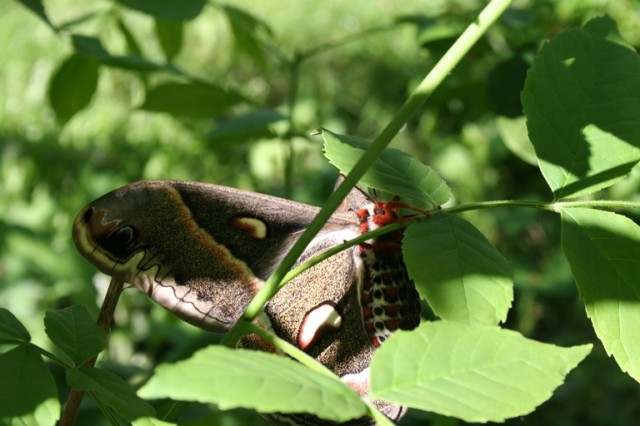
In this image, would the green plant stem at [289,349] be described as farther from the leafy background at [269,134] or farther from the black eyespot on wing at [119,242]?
the leafy background at [269,134]

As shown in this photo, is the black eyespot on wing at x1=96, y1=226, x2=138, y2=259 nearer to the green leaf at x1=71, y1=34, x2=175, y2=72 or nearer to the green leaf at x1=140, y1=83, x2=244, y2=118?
the green leaf at x1=71, y1=34, x2=175, y2=72

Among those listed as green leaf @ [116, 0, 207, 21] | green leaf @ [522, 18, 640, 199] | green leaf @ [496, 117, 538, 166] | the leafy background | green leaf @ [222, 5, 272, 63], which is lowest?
the leafy background

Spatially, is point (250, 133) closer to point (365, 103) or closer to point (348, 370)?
point (348, 370)

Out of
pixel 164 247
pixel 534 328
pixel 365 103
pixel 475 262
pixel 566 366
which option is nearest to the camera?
pixel 566 366

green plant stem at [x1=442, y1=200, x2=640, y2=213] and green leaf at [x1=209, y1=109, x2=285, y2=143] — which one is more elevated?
green plant stem at [x1=442, y1=200, x2=640, y2=213]

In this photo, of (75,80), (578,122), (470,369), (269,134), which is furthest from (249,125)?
(470,369)

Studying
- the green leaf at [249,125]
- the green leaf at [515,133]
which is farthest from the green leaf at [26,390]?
the green leaf at [515,133]

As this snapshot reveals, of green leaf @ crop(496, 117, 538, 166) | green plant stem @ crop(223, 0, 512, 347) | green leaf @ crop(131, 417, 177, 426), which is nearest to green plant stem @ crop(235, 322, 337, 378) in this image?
green plant stem @ crop(223, 0, 512, 347)

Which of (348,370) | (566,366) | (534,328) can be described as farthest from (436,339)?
(534,328)
